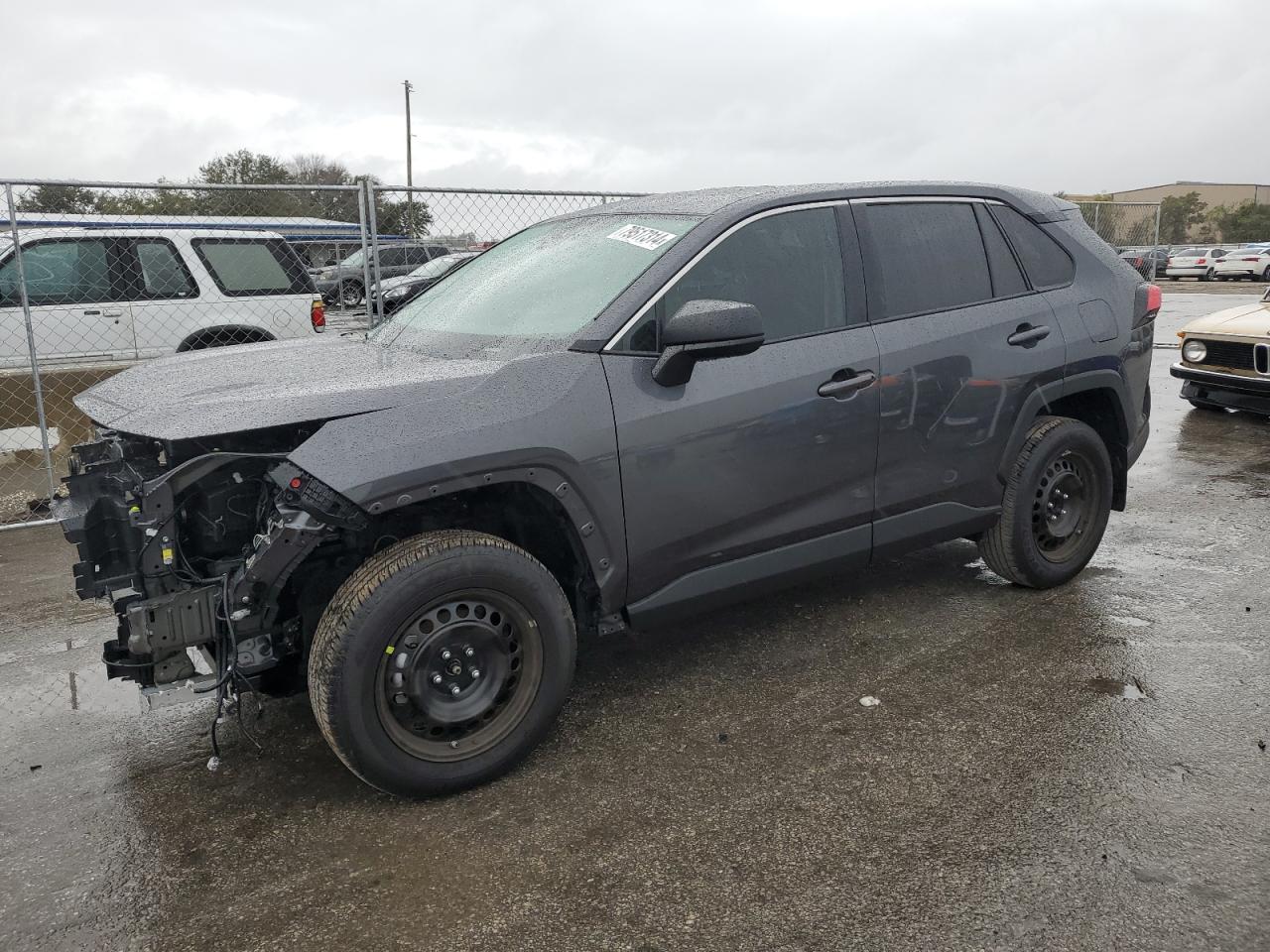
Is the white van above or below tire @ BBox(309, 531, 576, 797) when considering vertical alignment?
above

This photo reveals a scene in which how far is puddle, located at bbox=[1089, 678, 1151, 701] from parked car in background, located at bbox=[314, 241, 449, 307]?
694cm

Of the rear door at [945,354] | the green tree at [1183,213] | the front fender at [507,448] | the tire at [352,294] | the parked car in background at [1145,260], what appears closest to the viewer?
the front fender at [507,448]

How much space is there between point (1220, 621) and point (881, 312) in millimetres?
2071

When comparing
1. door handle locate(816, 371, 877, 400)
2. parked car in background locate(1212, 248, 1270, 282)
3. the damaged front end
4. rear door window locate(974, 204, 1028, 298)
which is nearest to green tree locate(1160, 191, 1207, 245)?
parked car in background locate(1212, 248, 1270, 282)

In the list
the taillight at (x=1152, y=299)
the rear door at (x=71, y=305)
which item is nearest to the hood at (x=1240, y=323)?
the taillight at (x=1152, y=299)

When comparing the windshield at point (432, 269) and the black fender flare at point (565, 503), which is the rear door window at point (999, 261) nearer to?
the black fender flare at point (565, 503)

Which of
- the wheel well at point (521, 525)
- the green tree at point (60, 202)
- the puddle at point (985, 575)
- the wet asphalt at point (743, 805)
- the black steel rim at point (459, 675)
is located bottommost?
the wet asphalt at point (743, 805)

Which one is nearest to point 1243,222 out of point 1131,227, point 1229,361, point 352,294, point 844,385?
point 1131,227

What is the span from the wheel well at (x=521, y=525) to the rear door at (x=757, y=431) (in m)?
0.17

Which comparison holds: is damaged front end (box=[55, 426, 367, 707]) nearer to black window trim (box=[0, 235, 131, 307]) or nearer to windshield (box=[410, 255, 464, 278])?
black window trim (box=[0, 235, 131, 307])

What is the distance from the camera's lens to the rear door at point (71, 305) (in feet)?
26.8

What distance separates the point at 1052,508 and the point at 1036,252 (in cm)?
117

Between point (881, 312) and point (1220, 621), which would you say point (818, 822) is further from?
point (1220, 621)

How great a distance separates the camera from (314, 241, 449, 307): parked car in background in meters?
10.2
